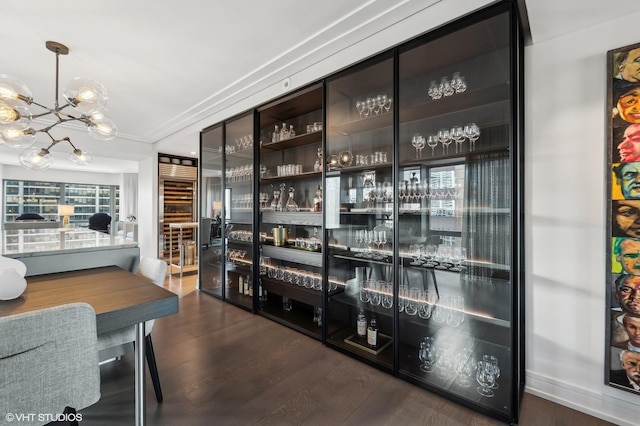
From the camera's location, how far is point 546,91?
6.28 feet

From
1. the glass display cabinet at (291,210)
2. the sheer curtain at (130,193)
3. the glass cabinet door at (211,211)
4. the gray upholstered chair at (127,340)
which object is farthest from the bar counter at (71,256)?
the sheer curtain at (130,193)

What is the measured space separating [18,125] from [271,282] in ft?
9.12

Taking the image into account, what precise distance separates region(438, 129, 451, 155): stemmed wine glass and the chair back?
2181 millimetres

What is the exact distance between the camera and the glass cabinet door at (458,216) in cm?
178

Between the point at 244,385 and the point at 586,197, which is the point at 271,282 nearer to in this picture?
the point at 244,385

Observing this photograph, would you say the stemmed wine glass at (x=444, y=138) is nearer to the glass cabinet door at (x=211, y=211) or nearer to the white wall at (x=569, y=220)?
the white wall at (x=569, y=220)

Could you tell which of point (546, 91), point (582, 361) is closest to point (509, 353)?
point (582, 361)

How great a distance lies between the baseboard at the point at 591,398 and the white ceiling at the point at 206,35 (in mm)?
2312

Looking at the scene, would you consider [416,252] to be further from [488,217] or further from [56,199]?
[56,199]

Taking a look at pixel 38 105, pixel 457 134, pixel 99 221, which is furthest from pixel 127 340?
pixel 99 221

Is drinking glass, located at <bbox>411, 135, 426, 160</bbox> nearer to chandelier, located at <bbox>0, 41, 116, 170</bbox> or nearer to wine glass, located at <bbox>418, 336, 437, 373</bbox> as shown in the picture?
wine glass, located at <bbox>418, 336, 437, 373</bbox>

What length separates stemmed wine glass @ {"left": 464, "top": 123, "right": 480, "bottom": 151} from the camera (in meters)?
1.91

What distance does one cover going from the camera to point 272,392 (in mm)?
1948

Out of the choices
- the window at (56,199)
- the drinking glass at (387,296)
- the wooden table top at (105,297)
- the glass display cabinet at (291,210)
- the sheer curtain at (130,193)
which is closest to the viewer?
the wooden table top at (105,297)
